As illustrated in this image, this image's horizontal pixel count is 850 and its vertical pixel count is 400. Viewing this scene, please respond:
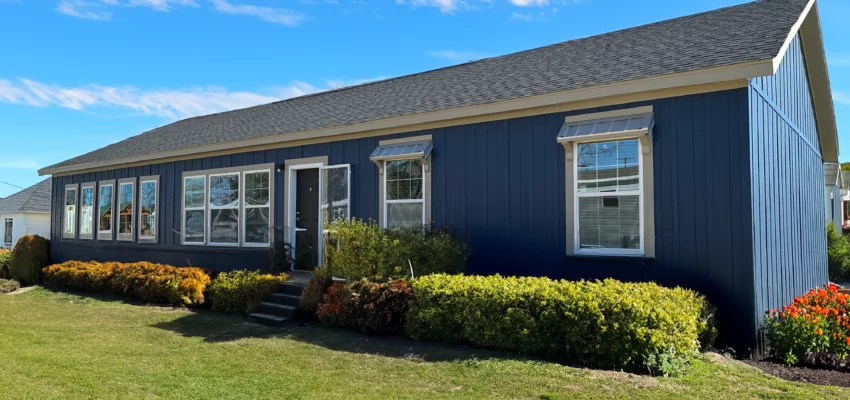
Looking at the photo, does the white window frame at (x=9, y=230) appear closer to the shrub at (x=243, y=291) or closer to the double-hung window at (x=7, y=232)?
the double-hung window at (x=7, y=232)

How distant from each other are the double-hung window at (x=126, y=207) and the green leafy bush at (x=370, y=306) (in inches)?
367

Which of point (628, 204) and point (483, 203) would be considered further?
point (483, 203)

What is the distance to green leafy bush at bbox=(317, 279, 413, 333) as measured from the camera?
25.1 feet

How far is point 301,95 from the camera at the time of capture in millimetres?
16469

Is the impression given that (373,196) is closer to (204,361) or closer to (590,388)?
(204,361)

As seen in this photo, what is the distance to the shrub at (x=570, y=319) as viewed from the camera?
5.64 m

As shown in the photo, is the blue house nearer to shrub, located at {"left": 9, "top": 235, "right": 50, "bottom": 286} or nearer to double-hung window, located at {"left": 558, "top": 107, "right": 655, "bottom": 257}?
double-hung window, located at {"left": 558, "top": 107, "right": 655, "bottom": 257}

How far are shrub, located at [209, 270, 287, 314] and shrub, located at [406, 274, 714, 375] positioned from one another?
142 inches

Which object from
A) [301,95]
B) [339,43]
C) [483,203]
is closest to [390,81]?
[339,43]

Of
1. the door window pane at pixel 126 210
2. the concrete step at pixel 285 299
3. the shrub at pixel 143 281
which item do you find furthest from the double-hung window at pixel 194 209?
the concrete step at pixel 285 299

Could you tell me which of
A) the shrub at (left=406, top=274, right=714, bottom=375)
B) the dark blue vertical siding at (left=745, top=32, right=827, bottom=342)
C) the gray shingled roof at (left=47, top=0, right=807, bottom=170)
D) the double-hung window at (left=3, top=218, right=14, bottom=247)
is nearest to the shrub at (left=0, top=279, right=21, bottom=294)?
the gray shingled roof at (left=47, top=0, right=807, bottom=170)

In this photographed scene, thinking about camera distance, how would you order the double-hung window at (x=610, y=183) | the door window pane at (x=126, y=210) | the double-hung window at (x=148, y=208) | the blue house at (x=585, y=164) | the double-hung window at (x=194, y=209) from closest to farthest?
the blue house at (x=585, y=164) → the double-hung window at (x=610, y=183) → the double-hung window at (x=194, y=209) → the double-hung window at (x=148, y=208) → the door window pane at (x=126, y=210)

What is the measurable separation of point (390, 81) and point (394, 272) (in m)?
6.96

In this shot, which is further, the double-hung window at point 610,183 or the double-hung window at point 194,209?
the double-hung window at point 194,209
